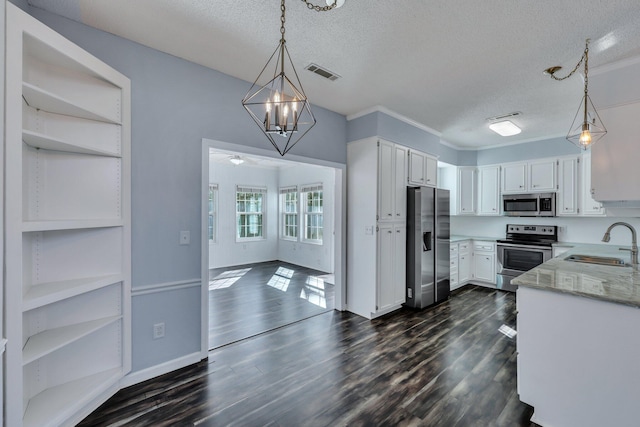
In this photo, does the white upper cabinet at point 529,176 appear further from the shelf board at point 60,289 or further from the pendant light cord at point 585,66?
the shelf board at point 60,289

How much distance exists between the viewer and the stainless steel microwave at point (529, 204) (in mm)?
4664

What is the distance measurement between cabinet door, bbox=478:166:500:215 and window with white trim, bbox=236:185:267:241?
16.9ft

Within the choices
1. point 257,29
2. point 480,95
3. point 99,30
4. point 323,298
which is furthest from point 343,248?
point 99,30

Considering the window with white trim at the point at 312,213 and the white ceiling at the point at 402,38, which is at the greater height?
the white ceiling at the point at 402,38

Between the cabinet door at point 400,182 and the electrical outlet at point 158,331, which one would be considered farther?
the cabinet door at point 400,182

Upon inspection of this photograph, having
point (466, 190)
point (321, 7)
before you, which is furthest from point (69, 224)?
point (466, 190)

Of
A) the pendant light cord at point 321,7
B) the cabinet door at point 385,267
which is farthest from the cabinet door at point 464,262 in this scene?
the pendant light cord at point 321,7

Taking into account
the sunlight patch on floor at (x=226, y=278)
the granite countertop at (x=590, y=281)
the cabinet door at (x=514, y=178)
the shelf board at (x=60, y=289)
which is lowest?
the sunlight patch on floor at (x=226, y=278)

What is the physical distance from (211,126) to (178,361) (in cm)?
216

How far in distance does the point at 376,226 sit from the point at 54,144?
10.1 feet

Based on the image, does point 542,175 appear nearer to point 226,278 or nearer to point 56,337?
point 226,278

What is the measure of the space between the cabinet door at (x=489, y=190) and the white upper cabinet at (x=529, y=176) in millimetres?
132

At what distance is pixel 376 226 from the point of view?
141 inches

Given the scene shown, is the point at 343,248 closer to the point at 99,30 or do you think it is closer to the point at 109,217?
the point at 109,217
